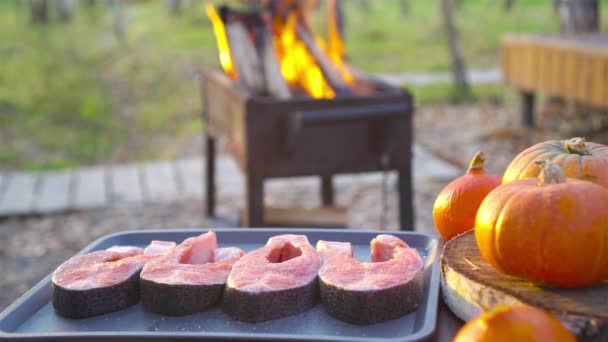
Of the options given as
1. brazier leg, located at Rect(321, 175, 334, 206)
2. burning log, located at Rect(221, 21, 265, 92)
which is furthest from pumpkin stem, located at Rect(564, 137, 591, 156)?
brazier leg, located at Rect(321, 175, 334, 206)

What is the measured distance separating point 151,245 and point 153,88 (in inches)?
427

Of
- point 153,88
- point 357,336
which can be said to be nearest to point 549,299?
point 357,336

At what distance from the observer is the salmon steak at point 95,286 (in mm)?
1307

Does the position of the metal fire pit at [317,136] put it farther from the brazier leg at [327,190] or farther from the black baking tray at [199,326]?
the black baking tray at [199,326]

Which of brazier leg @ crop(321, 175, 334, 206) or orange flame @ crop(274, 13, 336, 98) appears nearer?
orange flame @ crop(274, 13, 336, 98)

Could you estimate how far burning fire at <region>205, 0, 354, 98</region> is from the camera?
13.8ft

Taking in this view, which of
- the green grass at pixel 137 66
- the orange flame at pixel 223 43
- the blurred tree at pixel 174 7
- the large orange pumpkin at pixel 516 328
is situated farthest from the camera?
the blurred tree at pixel 174 7

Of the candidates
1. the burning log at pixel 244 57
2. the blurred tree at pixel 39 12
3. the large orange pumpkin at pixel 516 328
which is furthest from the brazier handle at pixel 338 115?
the blurred tree at pixel 39 12

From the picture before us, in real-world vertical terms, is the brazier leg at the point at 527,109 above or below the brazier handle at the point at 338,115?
below

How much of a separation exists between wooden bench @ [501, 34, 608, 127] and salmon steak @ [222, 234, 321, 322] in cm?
563

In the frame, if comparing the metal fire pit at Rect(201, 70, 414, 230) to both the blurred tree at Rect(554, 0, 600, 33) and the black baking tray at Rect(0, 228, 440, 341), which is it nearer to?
the black baking tray at Rect(0, 228, 440, 341)

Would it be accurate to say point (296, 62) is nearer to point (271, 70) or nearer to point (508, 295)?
point (271, 70)

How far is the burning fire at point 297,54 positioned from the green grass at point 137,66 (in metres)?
3.67

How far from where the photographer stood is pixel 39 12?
2136cm
